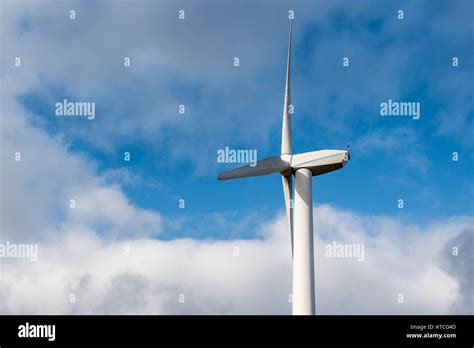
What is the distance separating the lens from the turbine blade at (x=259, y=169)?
36.7 m

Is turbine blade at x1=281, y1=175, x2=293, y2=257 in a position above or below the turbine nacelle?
below

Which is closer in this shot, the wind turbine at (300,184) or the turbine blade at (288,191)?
the wind turbine at (300,184)

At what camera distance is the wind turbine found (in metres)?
33.8

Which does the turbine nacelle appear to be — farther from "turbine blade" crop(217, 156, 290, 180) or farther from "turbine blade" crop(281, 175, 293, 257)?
"turbine blade" crop(281, 175, 293, 257)

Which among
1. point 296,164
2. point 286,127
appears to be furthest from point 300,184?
point 286,127

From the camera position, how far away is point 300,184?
3691 cm

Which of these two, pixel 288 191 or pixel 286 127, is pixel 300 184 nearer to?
pixel 288 191

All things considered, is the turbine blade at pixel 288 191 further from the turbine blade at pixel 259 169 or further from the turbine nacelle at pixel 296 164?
the turbine blade at pixel 259 169

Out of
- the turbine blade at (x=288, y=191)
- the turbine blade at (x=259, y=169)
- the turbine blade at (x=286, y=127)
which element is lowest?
the turbine blade at (x=288, y=191)

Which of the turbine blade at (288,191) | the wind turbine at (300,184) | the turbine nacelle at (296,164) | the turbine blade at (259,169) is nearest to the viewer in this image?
the wind turbine at (300,184)
